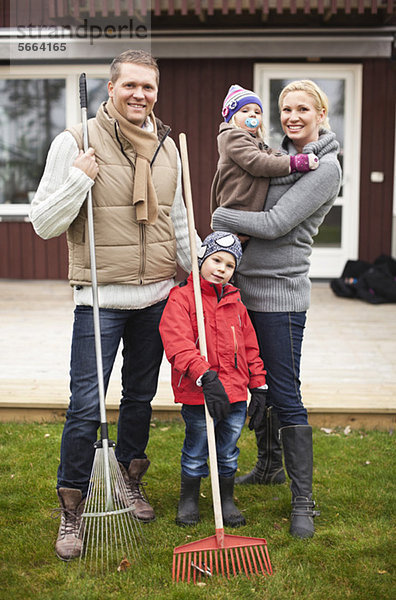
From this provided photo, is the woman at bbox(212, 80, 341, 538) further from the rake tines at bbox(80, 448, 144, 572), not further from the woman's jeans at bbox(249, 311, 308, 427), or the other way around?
the rake tines at bbox(80, 448, 144, 572)

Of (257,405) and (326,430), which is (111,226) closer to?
(257,405)

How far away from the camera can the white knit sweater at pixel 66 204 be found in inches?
97.3

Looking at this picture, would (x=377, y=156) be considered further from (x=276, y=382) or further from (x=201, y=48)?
(x=276, y=382)

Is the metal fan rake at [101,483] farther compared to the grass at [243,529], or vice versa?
the metal fan rake at [101,483]

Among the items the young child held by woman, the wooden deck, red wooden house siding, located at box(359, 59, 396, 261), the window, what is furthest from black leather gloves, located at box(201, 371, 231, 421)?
the window

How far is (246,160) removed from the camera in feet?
8.71

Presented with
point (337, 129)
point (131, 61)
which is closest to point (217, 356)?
point (131, 61)

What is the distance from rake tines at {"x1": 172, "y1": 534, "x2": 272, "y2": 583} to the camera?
2479mm

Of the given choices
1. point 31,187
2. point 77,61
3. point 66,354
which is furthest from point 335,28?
point 66,354

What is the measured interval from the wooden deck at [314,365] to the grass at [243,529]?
0.14 m

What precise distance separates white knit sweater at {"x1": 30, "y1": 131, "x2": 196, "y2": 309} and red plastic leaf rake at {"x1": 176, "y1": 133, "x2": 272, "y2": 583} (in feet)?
0.92

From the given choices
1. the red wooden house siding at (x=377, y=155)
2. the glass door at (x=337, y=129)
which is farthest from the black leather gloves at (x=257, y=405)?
the red wooden house siding at (x=377, y=155)

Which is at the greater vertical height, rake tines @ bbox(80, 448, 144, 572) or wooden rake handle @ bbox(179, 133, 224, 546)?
wooden rake handle @ bbox(179, 133, 224, 546)

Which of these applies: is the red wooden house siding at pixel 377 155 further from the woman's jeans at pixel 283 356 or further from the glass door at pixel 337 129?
the woman's jeans at pixel 283 356
